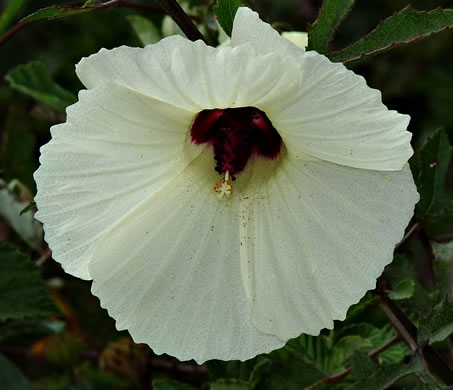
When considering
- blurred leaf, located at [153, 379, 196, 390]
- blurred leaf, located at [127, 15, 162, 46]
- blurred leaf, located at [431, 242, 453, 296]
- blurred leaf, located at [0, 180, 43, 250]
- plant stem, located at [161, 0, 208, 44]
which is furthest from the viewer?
blurred leaf, located at [0, 180, 43, 250]

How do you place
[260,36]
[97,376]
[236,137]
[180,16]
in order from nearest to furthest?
[260,36], [180,16], [236,137], [97,376]

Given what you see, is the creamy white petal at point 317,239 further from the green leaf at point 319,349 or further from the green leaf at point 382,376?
the green leaf at point 319,349

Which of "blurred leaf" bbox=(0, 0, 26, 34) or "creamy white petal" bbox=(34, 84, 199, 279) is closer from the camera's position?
"creamy white petal" bbox=(34, 84, 199, 279)

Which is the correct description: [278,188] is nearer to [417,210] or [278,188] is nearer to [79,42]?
[417,210]

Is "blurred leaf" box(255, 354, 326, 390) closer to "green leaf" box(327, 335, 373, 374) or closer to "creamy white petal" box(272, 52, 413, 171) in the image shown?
"green leaf" box(327, 335, 373, 374)

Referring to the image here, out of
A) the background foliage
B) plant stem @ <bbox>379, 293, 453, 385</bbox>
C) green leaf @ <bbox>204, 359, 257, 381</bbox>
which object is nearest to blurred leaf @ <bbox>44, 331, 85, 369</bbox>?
the background foliage

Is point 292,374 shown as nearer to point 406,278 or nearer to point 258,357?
point 258,357

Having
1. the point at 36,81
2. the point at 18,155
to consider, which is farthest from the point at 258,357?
the point at 18,155
